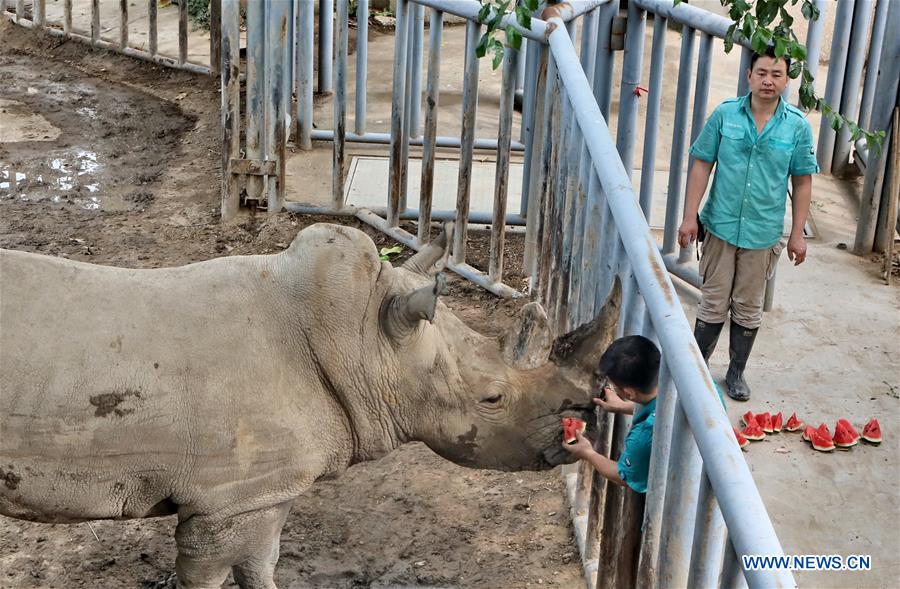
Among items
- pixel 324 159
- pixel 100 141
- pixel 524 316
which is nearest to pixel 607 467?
pixel 524 316

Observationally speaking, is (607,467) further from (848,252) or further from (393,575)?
(848,252)

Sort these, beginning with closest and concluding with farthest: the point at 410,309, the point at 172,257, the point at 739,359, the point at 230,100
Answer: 1. the point at 410,309
2. the point at 739,359
3. the point at 172,257
4. the point at 230,100

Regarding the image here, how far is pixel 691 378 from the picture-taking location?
292 cm

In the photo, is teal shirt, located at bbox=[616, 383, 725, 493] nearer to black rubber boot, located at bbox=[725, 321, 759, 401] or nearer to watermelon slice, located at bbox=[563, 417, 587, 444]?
watermelon slice, located at bbox=[563, 417, 587, 444]

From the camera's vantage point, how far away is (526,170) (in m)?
7.20

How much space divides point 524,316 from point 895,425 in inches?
101

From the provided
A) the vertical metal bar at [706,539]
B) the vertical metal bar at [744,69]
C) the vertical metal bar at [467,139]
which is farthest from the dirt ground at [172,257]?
the vertical metal bar at [706,539]

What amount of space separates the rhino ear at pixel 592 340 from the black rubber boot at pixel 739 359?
7.16 feet

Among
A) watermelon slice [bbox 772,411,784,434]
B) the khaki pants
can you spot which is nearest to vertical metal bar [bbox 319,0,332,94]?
the khaki pants

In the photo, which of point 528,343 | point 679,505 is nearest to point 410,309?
point 528,343

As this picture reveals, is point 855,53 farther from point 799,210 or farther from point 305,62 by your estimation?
point 305,62

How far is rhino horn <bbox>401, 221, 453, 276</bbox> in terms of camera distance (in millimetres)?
4184

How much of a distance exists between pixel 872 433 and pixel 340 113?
3830 millimetres

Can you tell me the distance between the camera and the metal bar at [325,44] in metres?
9.95
